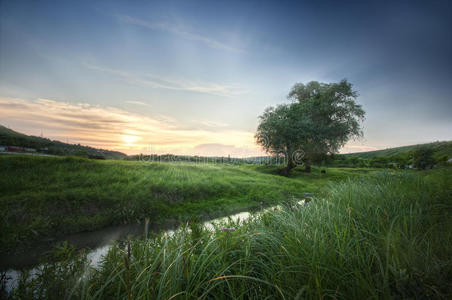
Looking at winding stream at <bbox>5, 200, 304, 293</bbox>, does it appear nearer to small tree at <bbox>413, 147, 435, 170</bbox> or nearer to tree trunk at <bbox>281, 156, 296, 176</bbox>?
tree trunk at <bbox>281, 156, 296, 176</bbox>

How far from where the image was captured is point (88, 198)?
8141mm

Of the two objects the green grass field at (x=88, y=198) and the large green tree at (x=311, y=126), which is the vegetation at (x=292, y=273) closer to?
the green grass field at (x=88, y=198)

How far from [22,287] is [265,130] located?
2738 cm

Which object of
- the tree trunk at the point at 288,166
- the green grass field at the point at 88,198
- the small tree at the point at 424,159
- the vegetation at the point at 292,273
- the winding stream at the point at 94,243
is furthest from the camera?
the tree trunk at the point at 288,166

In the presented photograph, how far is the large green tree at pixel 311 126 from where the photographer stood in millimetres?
26312

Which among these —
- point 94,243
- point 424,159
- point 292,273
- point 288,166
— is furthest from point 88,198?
point 424,159

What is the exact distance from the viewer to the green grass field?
255 inches

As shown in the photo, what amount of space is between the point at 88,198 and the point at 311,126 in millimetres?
27163

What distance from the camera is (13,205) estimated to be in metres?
6.73

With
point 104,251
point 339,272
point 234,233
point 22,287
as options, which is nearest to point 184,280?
point 234,233

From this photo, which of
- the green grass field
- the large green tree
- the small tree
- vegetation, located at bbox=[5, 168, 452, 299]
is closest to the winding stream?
the green grass field

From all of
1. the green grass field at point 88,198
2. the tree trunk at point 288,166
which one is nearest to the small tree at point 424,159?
the tree trunk at point 288,166

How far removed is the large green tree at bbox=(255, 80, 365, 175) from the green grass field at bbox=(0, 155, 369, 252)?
48.2ft

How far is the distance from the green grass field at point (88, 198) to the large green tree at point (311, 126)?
1468 centimetres
